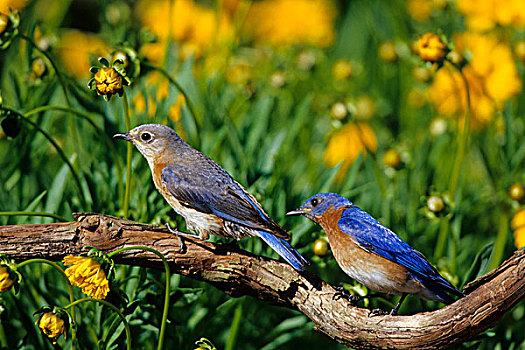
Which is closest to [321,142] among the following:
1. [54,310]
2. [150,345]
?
[150,345]

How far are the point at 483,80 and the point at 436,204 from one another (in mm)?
726

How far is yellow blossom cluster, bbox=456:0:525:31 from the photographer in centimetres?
146

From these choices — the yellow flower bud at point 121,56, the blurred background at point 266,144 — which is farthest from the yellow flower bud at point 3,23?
the yellow flower bud at point 121,56

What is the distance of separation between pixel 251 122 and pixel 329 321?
31.7 inches

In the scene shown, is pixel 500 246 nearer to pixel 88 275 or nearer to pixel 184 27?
pixel 88 275

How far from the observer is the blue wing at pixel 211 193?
0.61 meters

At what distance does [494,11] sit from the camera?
4.89 feet

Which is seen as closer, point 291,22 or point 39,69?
point 39,69

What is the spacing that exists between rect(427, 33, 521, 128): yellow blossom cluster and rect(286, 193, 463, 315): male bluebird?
34.0 inches

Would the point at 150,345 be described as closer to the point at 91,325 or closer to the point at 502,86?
the point at 91,325

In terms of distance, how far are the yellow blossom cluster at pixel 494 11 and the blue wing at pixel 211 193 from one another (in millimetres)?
1109

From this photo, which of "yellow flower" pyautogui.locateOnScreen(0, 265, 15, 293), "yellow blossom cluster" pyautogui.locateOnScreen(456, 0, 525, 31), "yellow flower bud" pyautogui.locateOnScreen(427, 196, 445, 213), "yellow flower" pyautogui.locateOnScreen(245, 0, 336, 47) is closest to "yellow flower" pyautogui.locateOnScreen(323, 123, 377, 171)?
"yellow blossom cluster" pyautogui.locateOnScreen(456, 0, 525, 31)

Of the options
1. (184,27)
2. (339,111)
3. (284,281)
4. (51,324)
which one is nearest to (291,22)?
(184,27)

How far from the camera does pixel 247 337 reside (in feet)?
3.87
